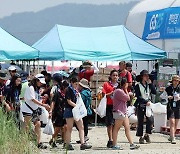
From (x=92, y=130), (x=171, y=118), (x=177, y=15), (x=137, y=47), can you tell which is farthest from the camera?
(x=177, y=15)

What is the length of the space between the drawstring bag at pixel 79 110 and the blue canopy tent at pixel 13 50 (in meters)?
3.67

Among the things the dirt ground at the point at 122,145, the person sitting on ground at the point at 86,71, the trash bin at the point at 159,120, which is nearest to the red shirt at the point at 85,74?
the person sitting on ground at the point at 86,71

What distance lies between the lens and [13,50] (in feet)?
51.7

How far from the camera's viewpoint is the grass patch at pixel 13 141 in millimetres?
8727

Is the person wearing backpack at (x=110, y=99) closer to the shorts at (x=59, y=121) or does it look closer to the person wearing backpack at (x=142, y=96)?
the person wearing backpack at (x=142, y=96)

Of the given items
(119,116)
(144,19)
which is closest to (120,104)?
(119,116)

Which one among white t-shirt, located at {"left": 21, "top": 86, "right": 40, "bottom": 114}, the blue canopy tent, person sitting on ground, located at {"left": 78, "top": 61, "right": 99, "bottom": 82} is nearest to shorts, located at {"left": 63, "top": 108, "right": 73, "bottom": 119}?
white t-shirt, located at {"left": 21, "top": 86, "right": 40, "bottom": 114}

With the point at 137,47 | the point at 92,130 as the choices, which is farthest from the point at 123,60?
the point at 92,130

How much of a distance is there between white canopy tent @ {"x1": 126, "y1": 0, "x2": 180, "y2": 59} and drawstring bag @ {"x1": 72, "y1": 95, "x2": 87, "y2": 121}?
10.9 m

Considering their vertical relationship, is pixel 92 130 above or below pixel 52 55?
below

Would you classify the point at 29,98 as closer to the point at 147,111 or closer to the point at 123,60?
the point at 147,111

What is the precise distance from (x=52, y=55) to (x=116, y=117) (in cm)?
527

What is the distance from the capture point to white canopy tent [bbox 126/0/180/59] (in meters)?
24.1

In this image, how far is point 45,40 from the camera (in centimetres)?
1850
